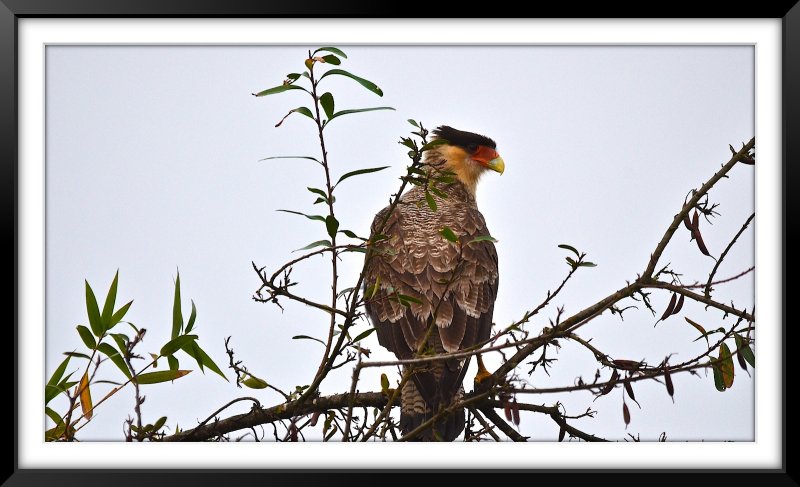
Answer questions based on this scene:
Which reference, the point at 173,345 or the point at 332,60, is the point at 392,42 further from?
the point at 173,345

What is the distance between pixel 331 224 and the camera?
7.88ft

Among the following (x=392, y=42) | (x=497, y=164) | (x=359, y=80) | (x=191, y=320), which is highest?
(x=392, y=42)

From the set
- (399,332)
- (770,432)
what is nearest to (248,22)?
(399,332)

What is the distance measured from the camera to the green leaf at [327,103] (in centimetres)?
244

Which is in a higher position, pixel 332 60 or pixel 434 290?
pixel 332 60

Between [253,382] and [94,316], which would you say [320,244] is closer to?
[253,382]

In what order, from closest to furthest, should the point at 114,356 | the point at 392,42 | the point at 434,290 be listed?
the point at 114,356 → the point at 392,42 → the point at 434,290

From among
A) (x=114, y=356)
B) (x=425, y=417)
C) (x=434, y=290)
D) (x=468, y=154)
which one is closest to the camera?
(x=114, y=356)

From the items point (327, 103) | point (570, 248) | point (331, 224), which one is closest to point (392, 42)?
point (327, 103)

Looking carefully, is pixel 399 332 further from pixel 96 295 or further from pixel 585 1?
pixel 585 1

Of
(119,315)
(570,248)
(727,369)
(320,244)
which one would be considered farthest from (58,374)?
(727,369)

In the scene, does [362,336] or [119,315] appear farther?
[119,315]

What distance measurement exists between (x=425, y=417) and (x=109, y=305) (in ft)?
3.86

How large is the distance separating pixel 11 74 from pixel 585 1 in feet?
6.47
